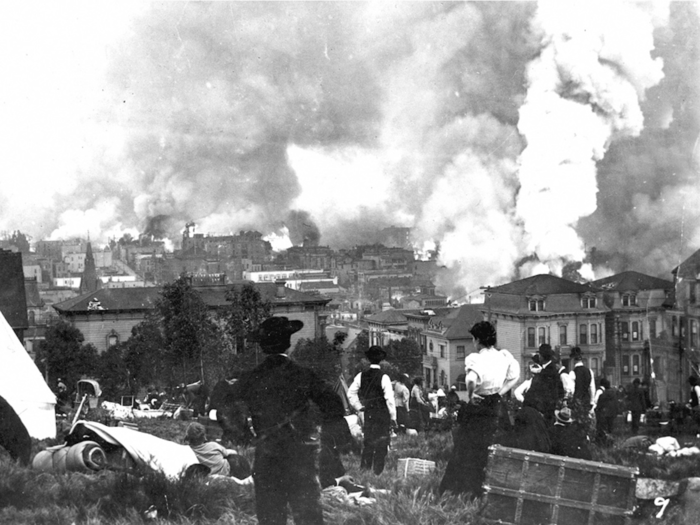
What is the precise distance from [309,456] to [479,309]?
3270mm

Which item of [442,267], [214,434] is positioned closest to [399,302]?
[442,267]

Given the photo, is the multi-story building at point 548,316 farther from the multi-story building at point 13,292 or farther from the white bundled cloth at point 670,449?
the multi-story building at point 13,292

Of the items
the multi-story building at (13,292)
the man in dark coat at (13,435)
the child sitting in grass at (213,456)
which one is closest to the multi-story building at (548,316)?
the child sitting in grass at (213,456)

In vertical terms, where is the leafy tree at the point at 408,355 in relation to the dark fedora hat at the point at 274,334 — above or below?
below

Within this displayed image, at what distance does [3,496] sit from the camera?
378 centimetres

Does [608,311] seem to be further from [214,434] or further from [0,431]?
[0,431]

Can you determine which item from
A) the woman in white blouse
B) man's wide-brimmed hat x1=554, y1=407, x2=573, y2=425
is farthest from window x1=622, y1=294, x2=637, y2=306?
the woman in white blouse

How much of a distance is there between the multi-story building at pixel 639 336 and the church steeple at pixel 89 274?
13.2ft

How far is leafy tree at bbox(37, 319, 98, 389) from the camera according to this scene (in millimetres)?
6191

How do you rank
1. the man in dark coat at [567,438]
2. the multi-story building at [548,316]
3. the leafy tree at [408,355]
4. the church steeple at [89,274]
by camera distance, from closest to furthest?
the man in dark coat at [567,438] < the multi-story building at [548,316] < the leafy tree at [408,355] < the church steeple at [89,274]

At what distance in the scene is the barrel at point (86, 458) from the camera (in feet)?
13.0

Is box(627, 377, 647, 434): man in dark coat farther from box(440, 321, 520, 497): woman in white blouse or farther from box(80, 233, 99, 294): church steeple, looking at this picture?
box(80, 233, 99, 294): church steeple

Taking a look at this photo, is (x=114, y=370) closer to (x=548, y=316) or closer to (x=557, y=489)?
(x=548, y=316)

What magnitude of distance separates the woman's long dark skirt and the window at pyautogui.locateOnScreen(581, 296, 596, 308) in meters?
2.45
